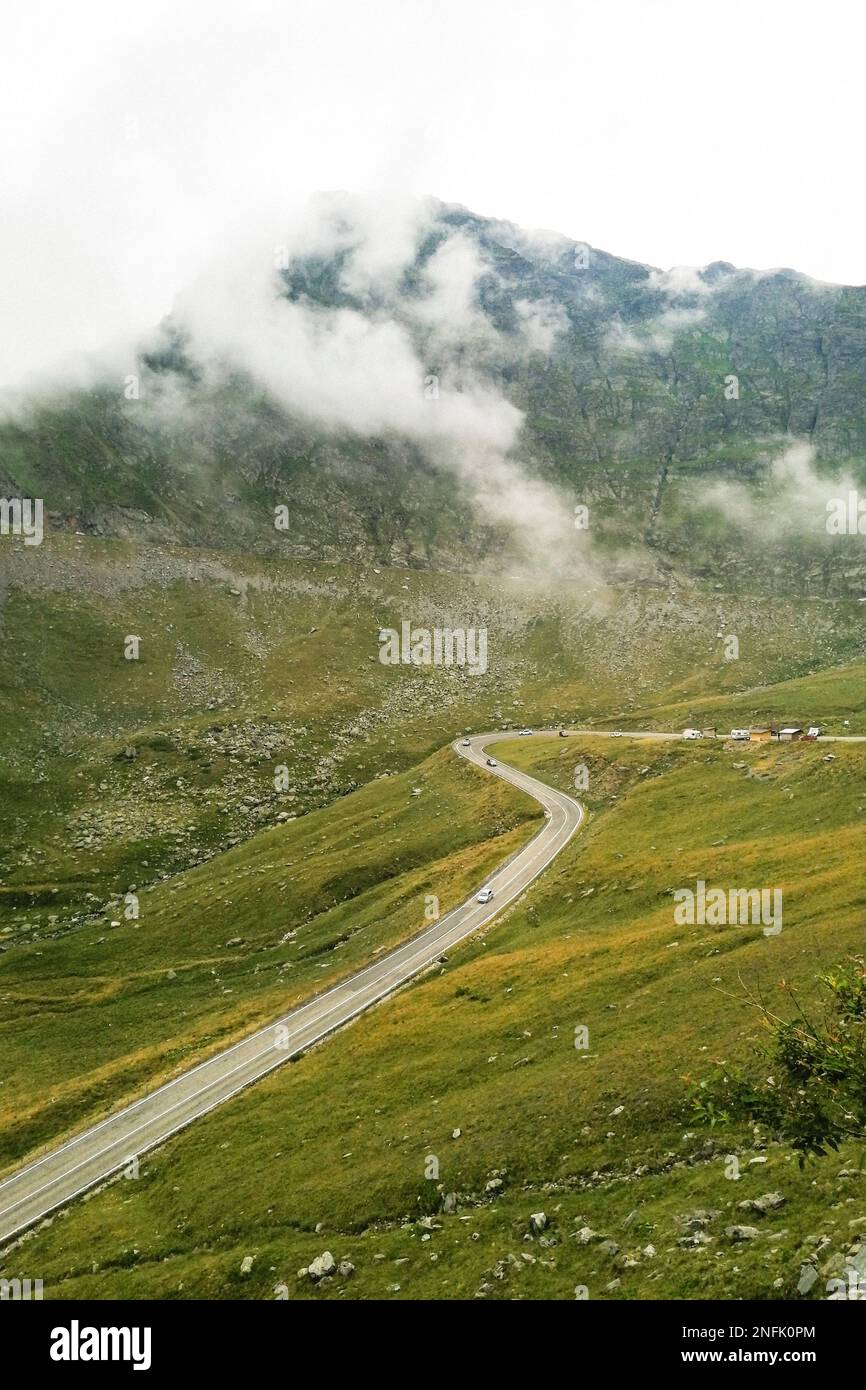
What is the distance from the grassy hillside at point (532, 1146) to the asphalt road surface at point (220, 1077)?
8.67ft

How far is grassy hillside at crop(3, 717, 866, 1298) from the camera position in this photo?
23703 millimetres

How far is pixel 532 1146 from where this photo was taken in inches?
1245

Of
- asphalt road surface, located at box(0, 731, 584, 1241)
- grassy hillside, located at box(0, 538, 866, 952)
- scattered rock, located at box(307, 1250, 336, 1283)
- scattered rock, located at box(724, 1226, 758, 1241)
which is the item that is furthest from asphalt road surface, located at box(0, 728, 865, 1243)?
grassy hillside, located at box(0, 538, 866, 952)

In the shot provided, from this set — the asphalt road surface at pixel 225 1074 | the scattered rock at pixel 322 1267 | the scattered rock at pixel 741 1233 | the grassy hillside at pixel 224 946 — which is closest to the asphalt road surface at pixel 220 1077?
A: the asphalt road surface at pixel 225 1074

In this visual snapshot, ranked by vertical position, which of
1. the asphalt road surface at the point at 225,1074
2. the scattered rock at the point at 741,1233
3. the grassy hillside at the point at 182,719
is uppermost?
the grassy hillside at the point at 182,719

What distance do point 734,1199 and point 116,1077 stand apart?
50231 mm

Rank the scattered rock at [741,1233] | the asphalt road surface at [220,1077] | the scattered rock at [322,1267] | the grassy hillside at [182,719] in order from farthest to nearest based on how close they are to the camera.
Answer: the grassy hillside at [182,719]
the asphalt road surface at [220,1077]
the scattered rock at [322,1267]
the scattered rock at [741,1233]

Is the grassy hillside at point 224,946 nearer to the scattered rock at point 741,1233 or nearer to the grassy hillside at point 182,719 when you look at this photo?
the grassy hillside at point 182,719

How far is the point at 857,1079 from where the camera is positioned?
44.0 feet

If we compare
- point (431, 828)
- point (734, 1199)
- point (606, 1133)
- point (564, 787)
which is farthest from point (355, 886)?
point (734, 1199)

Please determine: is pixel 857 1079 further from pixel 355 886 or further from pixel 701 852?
pixel 355 886

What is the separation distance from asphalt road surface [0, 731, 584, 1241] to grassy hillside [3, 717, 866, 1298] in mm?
2642

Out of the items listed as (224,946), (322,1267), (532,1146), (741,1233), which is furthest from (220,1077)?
(741,1233)

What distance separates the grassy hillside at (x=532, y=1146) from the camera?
23.7m
